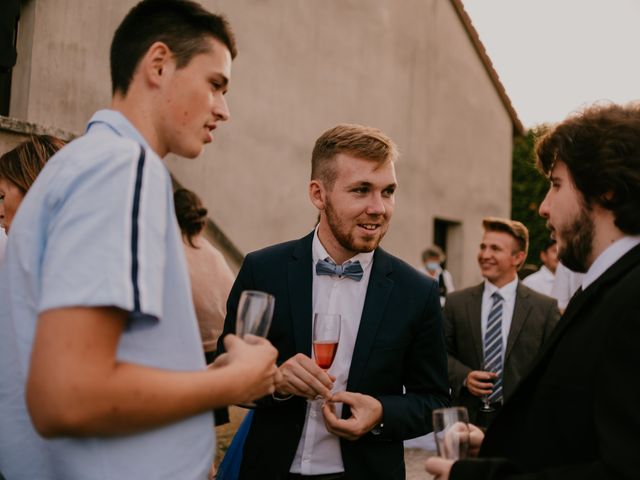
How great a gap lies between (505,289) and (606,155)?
3.62m

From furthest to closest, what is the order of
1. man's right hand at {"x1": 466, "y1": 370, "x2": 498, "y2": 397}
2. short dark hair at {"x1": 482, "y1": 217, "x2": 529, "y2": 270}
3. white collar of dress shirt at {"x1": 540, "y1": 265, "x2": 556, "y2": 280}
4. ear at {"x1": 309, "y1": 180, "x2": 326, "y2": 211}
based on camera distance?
white collar of dress shirt at {"x1": 540, "y1": 265, "x2": 556, "y2": 280} < short dark hair at {"x1": 482, "y1": 217, "x2": 529, "y2": 270} < man's right hand at {"x1": 466, "y1": 370, "x2": 498, "y2": 397} < ear at {"x1": 309, "y1": 180, "x2": 326, "y2": 211}

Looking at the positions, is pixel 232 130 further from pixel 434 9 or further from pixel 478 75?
pixel 478 75

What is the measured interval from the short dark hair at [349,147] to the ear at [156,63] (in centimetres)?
140

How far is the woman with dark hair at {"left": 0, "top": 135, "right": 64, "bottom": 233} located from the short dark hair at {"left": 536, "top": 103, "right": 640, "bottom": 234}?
224cm

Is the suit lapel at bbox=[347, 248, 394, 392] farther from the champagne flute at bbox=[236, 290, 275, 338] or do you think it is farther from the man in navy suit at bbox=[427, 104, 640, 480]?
the champagne flute at bbox=[236, 290, 275, 338]

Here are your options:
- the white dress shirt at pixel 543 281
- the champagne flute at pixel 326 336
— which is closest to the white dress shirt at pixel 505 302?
the white dress shirt at pixel 543 281

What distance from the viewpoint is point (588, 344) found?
1734mm

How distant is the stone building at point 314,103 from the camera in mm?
7613

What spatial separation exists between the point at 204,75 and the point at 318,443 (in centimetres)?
168

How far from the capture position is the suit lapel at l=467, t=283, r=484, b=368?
205 inches

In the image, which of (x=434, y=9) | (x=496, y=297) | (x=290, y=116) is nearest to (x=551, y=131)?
(x=496, y=297)

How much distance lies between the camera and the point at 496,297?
17.7ft

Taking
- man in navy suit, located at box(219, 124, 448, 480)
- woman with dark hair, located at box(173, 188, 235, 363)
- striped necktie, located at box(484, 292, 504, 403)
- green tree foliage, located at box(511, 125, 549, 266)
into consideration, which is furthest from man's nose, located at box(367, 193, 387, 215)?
green tree foliage, located at box(511, 125, 549, 266)

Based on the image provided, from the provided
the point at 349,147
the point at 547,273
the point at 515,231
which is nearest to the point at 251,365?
the point at 349,147
